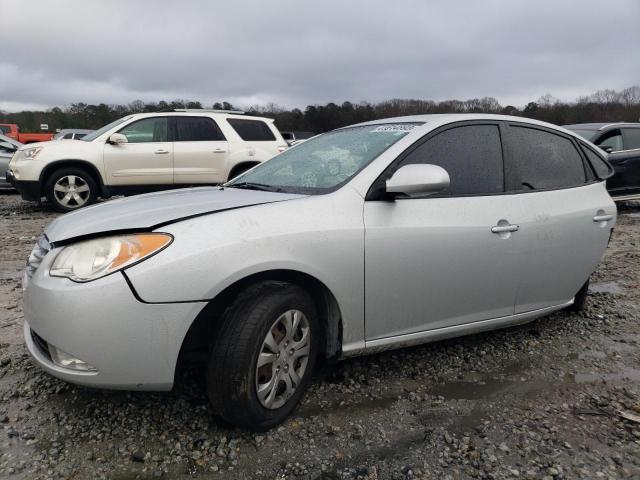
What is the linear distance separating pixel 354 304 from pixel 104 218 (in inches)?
48.8

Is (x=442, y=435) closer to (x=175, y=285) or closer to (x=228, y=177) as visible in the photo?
(x=175, y=285)

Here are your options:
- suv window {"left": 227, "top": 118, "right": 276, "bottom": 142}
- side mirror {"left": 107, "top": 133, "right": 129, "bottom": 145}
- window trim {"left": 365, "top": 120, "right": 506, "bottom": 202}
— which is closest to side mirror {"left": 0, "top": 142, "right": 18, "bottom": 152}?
side mirror {"left": 107, "top": 133, "right": 129, "bottom": 145}

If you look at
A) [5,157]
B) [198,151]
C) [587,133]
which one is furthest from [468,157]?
[5,157]

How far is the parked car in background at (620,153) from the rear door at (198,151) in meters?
6.25

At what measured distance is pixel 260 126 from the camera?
897cm

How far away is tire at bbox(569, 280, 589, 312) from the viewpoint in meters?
3.75

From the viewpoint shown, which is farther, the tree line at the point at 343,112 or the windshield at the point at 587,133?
the tree line at the point at 343,112

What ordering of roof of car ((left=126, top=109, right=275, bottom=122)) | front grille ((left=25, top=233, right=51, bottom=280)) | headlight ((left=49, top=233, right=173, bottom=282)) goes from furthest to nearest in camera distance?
roof of car ((left=126, top=109, right=275, bottom=122)) → front grille ((left=25, top=233, right=51, bottom=280)) → headlight ((left=49, top=233, right=173, bottom=282))

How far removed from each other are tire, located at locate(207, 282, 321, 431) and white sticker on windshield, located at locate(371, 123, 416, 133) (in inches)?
47.1

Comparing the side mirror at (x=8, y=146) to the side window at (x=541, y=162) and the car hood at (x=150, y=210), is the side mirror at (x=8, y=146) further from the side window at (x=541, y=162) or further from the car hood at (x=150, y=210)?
the side window at (x=541, y=162)

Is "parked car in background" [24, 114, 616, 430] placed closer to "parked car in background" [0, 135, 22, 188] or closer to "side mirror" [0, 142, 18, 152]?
"parked car in background" [0, 135, 22, 188]

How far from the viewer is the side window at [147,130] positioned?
318 inches

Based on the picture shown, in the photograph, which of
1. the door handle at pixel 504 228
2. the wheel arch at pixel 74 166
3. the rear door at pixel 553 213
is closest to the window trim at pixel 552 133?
the rear door at pixel 553 213

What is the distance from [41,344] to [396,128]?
215cm
